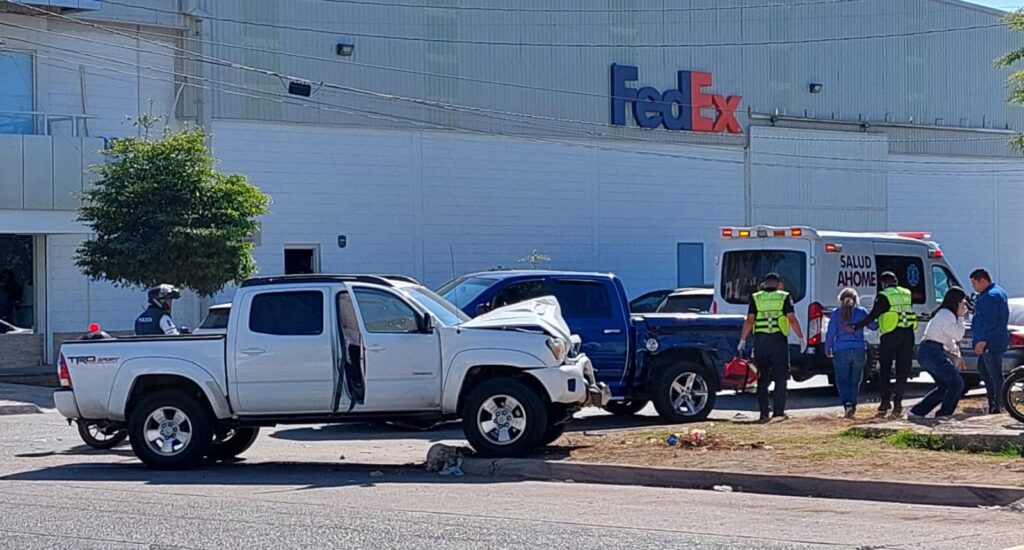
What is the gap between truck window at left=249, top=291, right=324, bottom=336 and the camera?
1352 centimetres

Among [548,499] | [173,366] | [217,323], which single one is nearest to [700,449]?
[548,499]

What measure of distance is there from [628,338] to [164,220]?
10687 mm

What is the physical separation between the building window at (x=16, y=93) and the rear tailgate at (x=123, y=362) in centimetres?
1583

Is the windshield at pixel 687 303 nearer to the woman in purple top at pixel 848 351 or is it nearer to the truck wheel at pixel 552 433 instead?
the woman in purple top at pixel 848 351

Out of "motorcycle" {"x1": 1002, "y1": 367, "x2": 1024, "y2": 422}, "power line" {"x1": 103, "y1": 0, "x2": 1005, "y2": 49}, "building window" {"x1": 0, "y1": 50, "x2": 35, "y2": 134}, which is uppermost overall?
"power line" {"x1": 103, "y1": 0, "x2": 1005, "y2": 49}

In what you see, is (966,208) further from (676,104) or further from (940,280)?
(940,280)

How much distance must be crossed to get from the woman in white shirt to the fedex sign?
2356 centimetres

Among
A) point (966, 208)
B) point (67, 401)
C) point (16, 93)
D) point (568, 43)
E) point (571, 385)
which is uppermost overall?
point (568, 43)

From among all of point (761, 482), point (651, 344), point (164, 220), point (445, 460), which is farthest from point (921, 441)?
point (164, 220)

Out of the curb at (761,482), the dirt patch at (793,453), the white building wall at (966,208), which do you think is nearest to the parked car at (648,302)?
the dirt patch at (793,453)

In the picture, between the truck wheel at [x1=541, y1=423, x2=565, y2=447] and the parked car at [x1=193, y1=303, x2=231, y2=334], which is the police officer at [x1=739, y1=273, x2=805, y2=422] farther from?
the parked car at [x1=193, y1=303, x2=231, y2=334]

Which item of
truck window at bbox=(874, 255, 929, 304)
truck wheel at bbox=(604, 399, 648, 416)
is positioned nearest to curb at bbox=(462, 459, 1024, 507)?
truck wheel at bbox=(604, 399, 648, 416)

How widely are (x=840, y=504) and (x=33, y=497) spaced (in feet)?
21.5

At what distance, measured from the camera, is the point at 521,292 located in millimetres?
17469
